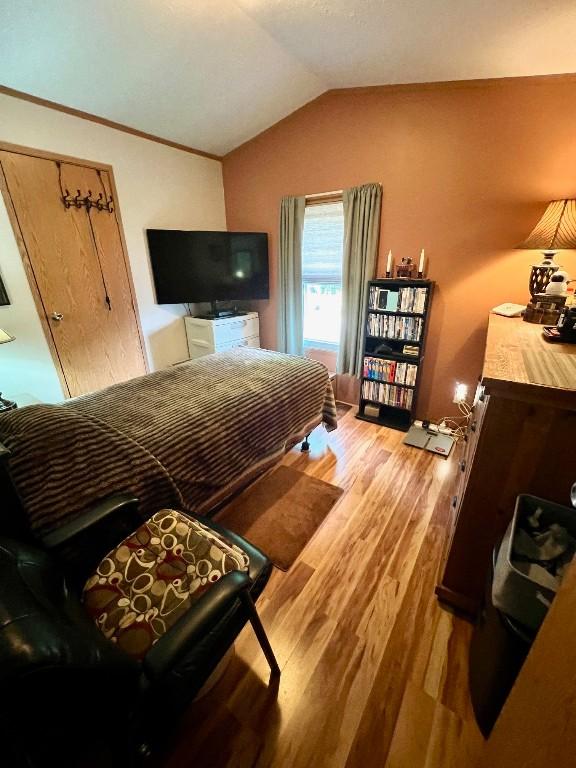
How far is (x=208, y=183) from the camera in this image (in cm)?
331

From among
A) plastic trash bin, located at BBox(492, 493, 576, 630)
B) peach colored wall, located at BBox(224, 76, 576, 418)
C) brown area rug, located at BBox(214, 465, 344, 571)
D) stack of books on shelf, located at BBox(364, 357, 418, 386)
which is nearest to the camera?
plastic trash bin, located at BBox(492, 493, 576, 630)

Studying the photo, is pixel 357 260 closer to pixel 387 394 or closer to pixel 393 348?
pixel 393 348

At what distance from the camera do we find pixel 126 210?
8.96ft

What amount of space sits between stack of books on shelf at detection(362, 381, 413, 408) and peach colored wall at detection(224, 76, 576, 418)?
261 millimetres

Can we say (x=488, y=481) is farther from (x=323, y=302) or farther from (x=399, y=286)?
(x=323, y=302)

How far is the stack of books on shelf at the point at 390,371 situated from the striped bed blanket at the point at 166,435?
71cm

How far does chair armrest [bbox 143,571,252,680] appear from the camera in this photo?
687 millimetres

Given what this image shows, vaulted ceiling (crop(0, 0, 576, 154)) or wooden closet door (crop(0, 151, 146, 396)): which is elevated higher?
vaulted ceiling (crop(0, 0, 576, 154))

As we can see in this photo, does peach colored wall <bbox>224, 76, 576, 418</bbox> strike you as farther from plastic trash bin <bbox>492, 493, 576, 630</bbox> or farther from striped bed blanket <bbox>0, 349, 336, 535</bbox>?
plastic trash bin <bbox>492, 493, 576, 630</bbox>

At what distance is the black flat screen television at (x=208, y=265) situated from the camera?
2.99 meters

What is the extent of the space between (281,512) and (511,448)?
4.19ft

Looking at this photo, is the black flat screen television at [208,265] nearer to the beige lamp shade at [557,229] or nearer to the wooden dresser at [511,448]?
the beige lamp shade at [557,229]

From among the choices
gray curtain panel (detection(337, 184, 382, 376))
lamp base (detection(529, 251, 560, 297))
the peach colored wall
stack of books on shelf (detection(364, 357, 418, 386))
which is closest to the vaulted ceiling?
the peach colored wall

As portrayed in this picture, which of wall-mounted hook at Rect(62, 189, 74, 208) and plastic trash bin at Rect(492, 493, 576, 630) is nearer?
plastic trash bin at Rect(492, 493, 576, 630)
